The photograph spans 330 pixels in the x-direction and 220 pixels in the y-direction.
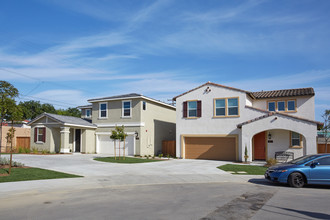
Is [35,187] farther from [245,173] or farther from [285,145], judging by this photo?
[285,145]

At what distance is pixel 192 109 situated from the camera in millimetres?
25953

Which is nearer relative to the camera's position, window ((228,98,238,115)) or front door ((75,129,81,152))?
window ((228,98,238,115))

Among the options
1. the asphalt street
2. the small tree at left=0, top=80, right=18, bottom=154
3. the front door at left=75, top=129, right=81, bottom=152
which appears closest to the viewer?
the asphalt street

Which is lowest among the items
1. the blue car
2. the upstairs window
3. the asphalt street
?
the asphalt street

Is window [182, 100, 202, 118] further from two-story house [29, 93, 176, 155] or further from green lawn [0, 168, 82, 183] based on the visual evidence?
green lawn [0, 168, 82, 183]

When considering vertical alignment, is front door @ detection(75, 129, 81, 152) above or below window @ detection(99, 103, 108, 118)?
below

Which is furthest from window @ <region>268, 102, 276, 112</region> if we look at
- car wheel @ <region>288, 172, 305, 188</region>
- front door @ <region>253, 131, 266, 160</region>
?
car wheel @ <region>288, 172, 305, 188</region>

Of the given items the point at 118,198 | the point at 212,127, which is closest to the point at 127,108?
the point at 212,127

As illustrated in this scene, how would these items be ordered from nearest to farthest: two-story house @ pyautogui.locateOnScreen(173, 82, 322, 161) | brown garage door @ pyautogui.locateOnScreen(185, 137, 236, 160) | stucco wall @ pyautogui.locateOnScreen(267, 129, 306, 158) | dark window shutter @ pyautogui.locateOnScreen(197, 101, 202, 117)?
two-story house @ pyautogui.locateOnScreen(173, 82, 322, 161) < stucco wall @ pyautogui.locateOnScreen(267, 129, 306, 158) < brown garage door @ pyautogui.locateOnScreen(185, 137, 236, 160) < dark window shutter @ pyautogui.locateOnScreen(197, 101, 202, 117)

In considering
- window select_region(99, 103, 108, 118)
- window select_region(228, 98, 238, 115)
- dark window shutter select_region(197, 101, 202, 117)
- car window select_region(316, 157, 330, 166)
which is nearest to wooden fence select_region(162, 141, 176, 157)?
dark window shutter select_region(197, 101, 202, 117)

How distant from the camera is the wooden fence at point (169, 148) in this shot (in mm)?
28388

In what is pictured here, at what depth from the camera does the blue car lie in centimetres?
1136

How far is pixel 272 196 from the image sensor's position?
9.73 metres

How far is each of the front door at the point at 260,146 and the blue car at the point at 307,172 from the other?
11921mm
